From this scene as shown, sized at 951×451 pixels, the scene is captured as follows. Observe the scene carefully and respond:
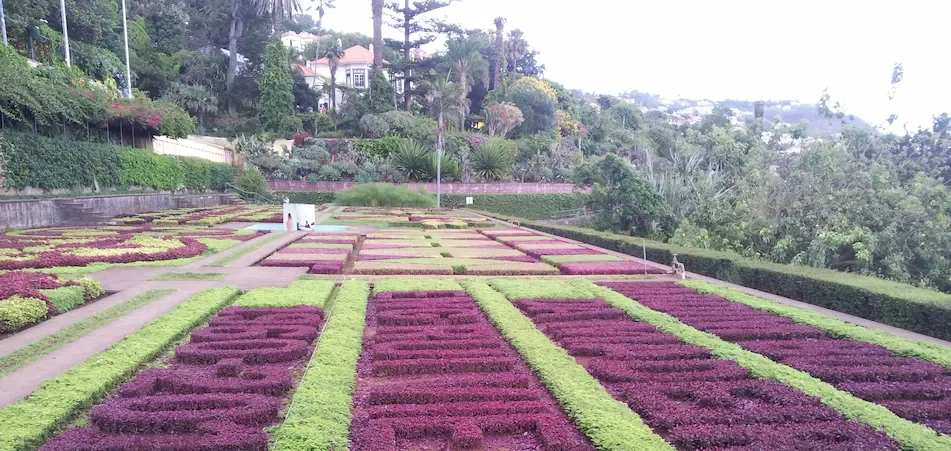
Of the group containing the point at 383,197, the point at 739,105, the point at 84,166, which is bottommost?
the point at 383,197

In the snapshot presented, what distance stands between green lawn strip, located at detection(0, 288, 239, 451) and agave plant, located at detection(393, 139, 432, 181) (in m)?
27.9

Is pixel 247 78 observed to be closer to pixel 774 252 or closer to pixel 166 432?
pixel 774 252

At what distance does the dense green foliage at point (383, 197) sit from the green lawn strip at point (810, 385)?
812 inches

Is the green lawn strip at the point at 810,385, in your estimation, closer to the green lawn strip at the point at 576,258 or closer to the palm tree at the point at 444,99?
the green lawn strip at the point at 576,258

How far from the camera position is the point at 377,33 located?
43625 millimetres

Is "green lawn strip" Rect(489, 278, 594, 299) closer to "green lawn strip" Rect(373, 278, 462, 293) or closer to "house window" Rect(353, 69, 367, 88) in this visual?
"green lawn strip" Rect(373, 278, 462, 293)

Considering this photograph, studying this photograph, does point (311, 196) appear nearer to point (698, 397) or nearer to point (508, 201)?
point (508, 201)

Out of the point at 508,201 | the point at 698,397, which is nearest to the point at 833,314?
the point at 698,397

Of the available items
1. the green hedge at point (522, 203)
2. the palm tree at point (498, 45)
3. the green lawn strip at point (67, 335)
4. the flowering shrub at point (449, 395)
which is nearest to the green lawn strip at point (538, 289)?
the flowering shrub at point (449, 395)

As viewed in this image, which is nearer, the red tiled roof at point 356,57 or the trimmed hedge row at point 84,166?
the trimmed hedge row at point 84,166

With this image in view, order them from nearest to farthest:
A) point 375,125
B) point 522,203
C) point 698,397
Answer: point 698,397 → point 522,203 → point 375,125

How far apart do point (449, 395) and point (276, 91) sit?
39.1 m

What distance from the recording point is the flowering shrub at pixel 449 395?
3557 mm

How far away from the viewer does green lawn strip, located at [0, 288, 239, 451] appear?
3291mm
